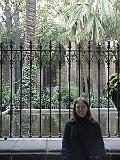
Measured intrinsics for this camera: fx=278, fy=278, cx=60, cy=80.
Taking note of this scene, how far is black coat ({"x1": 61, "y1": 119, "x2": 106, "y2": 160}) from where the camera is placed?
343 cm

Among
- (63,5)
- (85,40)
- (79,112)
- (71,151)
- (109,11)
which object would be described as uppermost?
(63,5)

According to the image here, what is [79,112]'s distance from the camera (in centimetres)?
349

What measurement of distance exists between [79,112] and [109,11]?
16.4 m

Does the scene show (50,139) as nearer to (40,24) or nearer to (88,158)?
(88,158)

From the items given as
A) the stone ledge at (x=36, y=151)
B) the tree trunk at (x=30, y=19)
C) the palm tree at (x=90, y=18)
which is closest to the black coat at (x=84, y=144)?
the stone ledge at (x=36, y=151)

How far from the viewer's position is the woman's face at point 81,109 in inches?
137

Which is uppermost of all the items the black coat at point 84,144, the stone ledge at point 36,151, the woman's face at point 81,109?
the woman's face at point 81,109

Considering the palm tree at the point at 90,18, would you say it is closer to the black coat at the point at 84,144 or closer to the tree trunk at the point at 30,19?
the tree trunk at the point at 30,19

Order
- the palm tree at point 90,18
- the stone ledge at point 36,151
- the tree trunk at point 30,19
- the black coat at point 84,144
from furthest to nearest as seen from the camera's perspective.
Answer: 1. the palm tree at point 90,18
2. the tree trunk at point 30,19
3. the stone ledge at point 36,151
4. the black coat at point 84,144

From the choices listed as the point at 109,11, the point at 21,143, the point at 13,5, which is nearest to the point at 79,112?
the point at 21,143

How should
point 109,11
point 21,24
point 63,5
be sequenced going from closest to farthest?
1. point 109,11
2. point 63,5
3. point 21,24

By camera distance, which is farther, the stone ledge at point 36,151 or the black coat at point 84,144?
the stone ledge at point 36,151

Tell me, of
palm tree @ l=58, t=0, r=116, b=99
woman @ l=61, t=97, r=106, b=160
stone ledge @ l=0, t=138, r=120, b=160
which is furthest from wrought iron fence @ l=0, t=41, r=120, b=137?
palm tree @ l=58, t=0, r=116, b=99

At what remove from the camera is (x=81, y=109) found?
3.49 m
